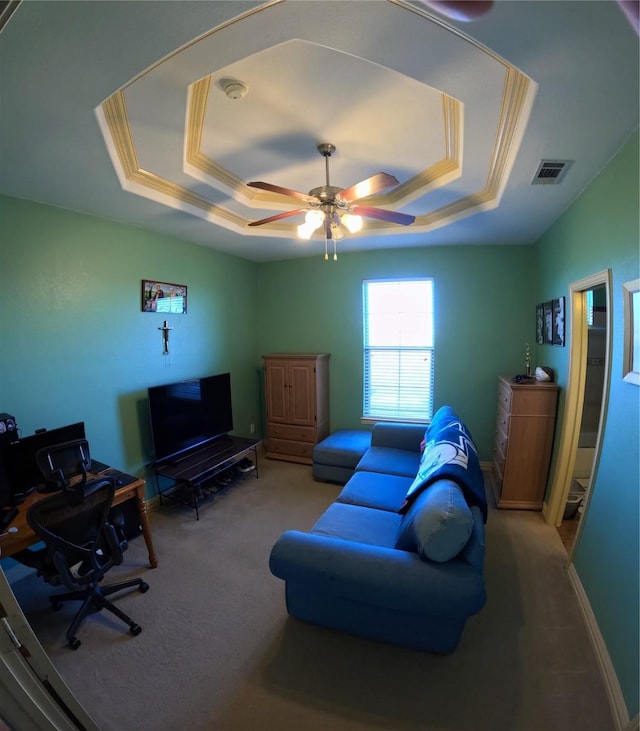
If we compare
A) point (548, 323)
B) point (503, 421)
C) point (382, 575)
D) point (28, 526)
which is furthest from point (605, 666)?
point (28, 526)

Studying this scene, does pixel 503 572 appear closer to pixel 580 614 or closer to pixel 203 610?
pixel 580 614

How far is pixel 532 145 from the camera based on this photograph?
1.79 metres

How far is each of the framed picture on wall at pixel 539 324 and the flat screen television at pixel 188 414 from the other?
3558mm

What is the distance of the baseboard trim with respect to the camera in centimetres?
145

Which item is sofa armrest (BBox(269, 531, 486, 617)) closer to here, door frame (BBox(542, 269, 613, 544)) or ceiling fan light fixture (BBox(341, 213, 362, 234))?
door frame (BBox(542, 269, 613, 544))

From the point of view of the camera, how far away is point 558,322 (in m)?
2.91

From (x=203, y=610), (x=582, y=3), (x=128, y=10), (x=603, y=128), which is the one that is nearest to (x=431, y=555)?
(x=203, y=610)

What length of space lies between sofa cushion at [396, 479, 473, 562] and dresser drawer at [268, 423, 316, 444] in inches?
102

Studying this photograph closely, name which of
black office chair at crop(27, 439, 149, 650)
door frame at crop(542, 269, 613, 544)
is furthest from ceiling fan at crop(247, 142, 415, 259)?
black office chair at crop(27, 439, 149, 650)

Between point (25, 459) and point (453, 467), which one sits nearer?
point (453, 467)

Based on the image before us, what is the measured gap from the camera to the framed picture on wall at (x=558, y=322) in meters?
2.82

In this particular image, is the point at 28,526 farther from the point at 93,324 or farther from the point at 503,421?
the point at 503,421

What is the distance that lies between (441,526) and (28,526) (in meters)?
2.29

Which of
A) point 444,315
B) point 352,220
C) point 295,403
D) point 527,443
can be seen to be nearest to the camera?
point 352,220
